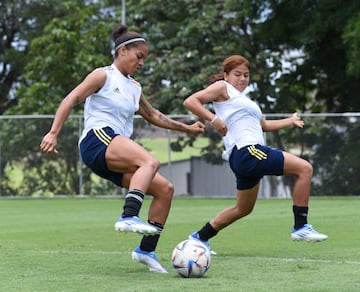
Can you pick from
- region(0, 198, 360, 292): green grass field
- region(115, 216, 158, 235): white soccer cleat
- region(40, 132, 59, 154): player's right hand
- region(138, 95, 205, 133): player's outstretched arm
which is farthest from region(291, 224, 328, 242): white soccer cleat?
region(40, 132, 59, 154): player's right hand

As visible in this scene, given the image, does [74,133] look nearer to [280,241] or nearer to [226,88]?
[280,241]

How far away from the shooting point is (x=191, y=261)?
25.2 feet

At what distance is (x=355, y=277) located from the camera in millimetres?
7379

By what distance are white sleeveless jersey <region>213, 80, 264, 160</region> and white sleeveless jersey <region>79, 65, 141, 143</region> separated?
4.74 ft

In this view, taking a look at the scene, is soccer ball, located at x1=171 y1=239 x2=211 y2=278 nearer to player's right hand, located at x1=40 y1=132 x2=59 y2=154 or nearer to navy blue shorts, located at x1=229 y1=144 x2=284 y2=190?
player's right hand, located at x1=40 y1=132 x2=59 y2=154

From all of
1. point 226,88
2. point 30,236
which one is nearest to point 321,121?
point 30,236

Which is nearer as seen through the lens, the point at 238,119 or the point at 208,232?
the point at 238,119

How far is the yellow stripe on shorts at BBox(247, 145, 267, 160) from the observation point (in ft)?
29.8

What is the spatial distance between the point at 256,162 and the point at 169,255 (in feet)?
4.58

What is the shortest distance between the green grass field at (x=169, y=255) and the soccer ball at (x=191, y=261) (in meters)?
0.09

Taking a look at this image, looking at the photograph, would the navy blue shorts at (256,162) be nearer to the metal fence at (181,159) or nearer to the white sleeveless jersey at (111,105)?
the white sleeveless jersey at (111,105)

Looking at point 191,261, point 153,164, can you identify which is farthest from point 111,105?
point 191,261

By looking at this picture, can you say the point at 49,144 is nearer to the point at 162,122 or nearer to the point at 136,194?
the point at 136,194

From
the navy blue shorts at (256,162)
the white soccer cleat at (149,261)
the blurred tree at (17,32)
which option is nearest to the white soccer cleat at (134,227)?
the white soccer cleat at (149,261)
